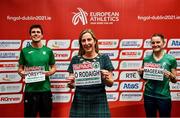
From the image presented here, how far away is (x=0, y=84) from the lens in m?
4.27

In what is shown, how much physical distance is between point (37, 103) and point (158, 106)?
140 cm

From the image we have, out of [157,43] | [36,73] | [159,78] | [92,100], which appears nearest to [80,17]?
[36,73]

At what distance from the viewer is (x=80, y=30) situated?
4.32 metres

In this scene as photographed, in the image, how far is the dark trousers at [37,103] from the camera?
372cm

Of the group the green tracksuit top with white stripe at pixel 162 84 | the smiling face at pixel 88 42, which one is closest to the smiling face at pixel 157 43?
the green tracksuit top with white stripe at pixel 162 84

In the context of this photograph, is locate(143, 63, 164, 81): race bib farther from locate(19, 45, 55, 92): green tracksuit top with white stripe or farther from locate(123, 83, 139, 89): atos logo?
locate(19, 45, 55, 92): green tracksuit top with white stripe

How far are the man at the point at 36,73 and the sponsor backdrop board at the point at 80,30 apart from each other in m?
0.55

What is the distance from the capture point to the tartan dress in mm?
2869

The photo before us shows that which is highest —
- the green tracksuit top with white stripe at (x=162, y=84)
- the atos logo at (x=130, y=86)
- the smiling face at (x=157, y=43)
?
the smiling face at (x=157, y=43)

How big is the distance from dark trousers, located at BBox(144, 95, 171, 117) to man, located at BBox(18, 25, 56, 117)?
1.16 metres

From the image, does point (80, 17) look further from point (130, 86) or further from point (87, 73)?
point (87, 73)

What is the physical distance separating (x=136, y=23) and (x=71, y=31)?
2.91 ft

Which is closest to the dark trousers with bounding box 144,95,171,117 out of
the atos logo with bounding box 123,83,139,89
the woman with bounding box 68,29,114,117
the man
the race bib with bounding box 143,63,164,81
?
the race bib with bounding box 143,63,164,81

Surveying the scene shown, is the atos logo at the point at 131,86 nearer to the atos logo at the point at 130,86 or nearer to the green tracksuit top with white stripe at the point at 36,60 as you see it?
the atos logo at the point at 130,86
